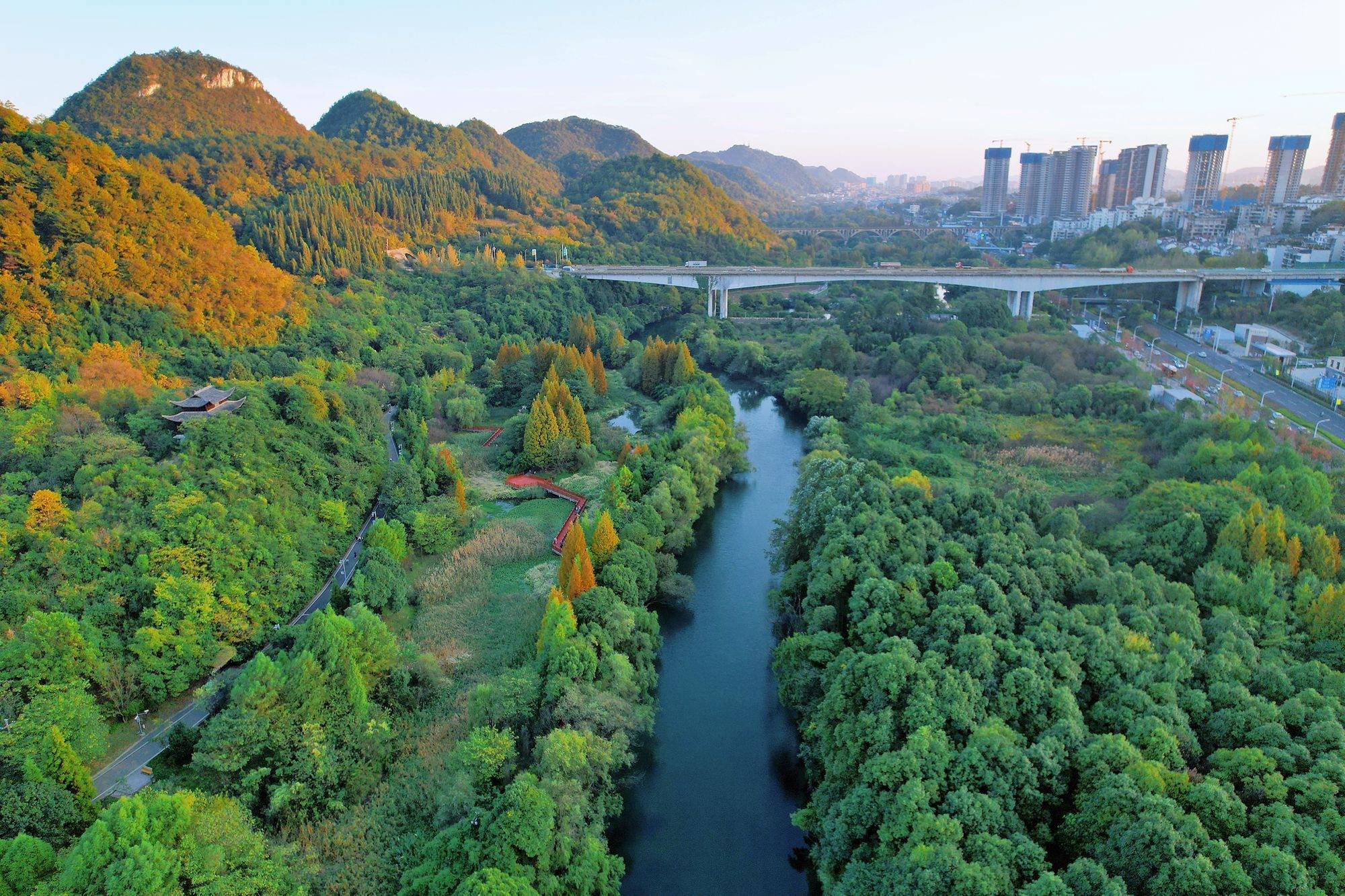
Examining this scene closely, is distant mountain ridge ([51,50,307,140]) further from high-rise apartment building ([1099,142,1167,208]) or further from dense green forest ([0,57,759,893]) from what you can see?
high-rise apartment building ([1099,142,1167,208])

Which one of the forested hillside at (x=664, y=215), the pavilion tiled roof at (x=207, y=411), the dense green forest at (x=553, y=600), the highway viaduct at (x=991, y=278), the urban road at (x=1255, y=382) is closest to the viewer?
the dense green forest at (x=553, y=600)

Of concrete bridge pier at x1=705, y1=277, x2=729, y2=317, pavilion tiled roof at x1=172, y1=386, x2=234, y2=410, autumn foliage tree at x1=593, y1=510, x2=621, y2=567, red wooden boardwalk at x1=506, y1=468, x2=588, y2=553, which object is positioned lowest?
red wooden boardwalk at x1=506, y1=468, x2=588, y2=553

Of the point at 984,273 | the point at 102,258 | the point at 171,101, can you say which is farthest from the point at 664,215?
the point at 102,258

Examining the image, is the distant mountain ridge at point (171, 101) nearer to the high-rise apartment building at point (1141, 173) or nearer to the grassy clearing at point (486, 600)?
the grassy clearing at point (486, 600)

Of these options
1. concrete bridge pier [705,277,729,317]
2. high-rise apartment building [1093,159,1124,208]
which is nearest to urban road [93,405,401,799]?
concrete bridge pier [705,277,729,317]

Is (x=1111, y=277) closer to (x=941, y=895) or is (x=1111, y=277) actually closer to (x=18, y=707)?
(x=941, y=895)

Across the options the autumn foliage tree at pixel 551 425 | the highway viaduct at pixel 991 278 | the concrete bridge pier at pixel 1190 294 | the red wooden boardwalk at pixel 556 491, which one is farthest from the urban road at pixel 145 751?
the concrete bridge pier at pixel 1190 294
